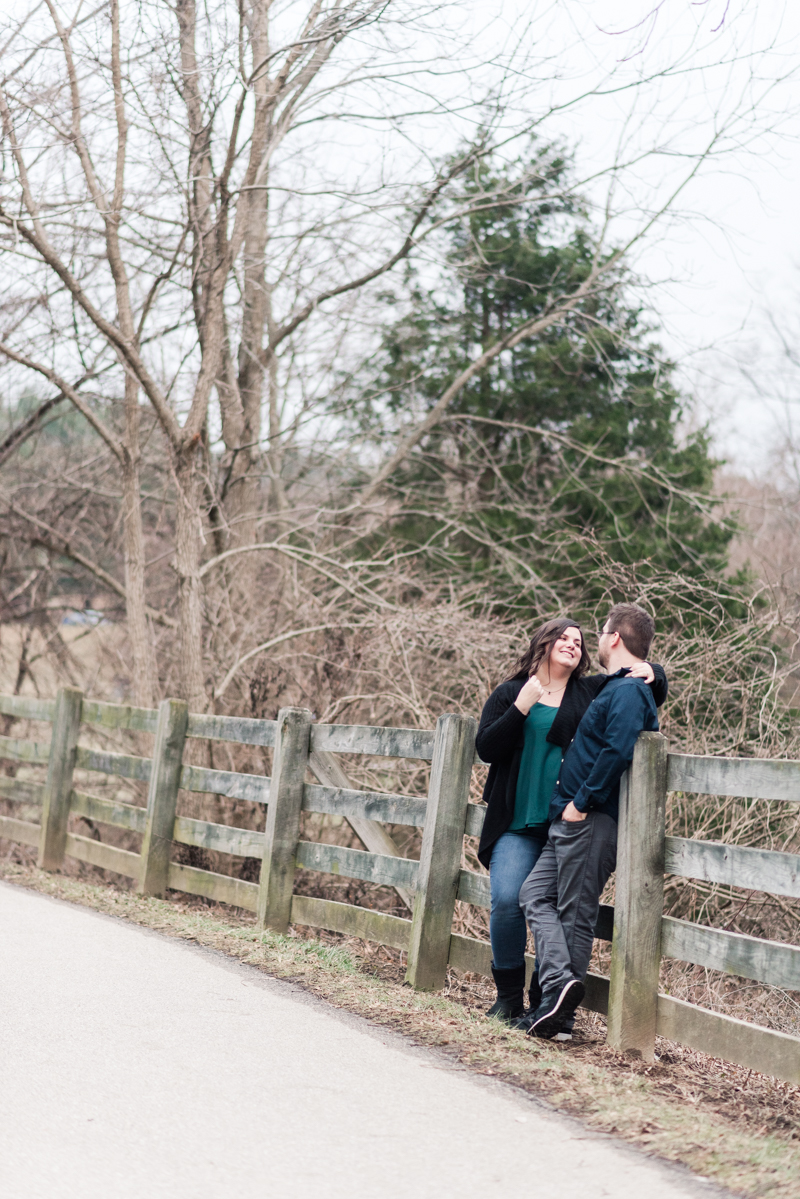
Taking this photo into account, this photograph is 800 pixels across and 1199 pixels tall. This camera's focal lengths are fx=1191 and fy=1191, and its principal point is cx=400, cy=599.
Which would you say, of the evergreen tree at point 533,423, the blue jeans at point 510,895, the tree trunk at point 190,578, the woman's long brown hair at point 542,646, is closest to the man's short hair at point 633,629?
the woman's long brown hair at point 542,646

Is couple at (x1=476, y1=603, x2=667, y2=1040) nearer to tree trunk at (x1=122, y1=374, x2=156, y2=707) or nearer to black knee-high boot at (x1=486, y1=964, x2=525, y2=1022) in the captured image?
black knee-high boot at (x1=486, y1=964, x2=525, y2=1022)

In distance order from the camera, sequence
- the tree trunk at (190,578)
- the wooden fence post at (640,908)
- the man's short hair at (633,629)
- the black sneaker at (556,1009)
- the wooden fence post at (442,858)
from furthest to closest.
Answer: the tree trunk at (190,578) → the wooden fence post at (442,858) → the man's short hair at (633,629) → the black sneaker at (556,1009) → the wooden fence post at (640,908)

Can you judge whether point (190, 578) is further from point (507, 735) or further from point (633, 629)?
point (633, 629)

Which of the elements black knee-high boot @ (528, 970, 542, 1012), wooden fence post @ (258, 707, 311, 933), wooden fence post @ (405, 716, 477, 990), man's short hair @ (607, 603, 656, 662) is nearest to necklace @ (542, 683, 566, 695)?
man's short hair @ (607, 603, 656, 662)

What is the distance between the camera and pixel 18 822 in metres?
10.2

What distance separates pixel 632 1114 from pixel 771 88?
8.28 metres

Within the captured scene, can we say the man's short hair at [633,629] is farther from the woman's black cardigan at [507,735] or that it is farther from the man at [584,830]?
the woman's black cardigan at [507,735]

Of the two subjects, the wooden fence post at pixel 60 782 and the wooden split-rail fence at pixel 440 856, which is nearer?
the wooden split-rail fence at pixel 440 856

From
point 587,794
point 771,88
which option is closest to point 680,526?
point 771,88

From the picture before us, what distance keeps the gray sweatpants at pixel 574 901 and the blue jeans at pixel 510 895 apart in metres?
0.15

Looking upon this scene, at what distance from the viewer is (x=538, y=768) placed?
17.0 feet

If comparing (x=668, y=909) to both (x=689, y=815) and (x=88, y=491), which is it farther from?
(x=88, y=491)

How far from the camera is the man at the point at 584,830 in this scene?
4.76 m

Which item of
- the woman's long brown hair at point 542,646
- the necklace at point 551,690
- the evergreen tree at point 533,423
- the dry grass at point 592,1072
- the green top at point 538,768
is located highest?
the evergreen tree at point 533,423
